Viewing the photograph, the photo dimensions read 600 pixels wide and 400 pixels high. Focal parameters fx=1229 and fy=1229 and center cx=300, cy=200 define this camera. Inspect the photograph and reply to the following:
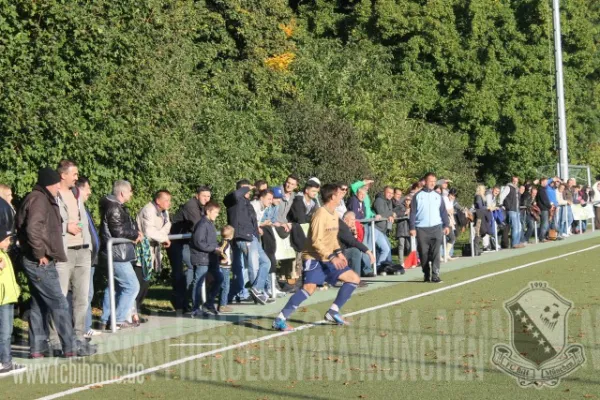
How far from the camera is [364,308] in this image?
57.2ft

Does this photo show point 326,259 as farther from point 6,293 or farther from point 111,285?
point 6,293

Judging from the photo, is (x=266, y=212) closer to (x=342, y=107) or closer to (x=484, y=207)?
(x=484, y=207)

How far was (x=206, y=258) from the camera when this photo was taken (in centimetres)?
1720

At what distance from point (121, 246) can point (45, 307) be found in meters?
2.56

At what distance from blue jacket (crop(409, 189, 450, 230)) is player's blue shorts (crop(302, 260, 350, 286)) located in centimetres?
698

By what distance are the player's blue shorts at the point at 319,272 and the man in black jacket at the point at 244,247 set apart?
3399 millimetres

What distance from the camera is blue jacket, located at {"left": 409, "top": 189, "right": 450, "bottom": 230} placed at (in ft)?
72.4

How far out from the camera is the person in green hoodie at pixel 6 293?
12.2 metres

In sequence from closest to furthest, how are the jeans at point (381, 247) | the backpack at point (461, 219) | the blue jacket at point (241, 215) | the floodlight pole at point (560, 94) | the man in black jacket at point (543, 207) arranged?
1. the blue jacket at point (241, 215)
2. the jeans at point (381, 247)
3. the backpack at point (461, 219)
4. the man in black jacket at point (543, 207)
5. the floodlight pole at point (560, 94)

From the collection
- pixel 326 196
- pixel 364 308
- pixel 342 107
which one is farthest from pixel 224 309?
pixel 342 107

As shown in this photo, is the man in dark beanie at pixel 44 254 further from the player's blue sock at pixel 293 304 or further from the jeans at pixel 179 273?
the jeans at pixel 179 273

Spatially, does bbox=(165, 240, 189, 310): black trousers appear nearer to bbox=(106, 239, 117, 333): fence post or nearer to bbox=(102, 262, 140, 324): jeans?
bbox=(102, 262, 140, 324): jeans

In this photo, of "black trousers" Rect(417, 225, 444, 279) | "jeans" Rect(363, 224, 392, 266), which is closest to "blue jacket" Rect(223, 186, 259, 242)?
"black trousers" Rect(417, 225, 444, 279)

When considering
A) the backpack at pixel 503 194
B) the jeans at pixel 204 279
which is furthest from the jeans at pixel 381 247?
the backpack at pixel 503 194
